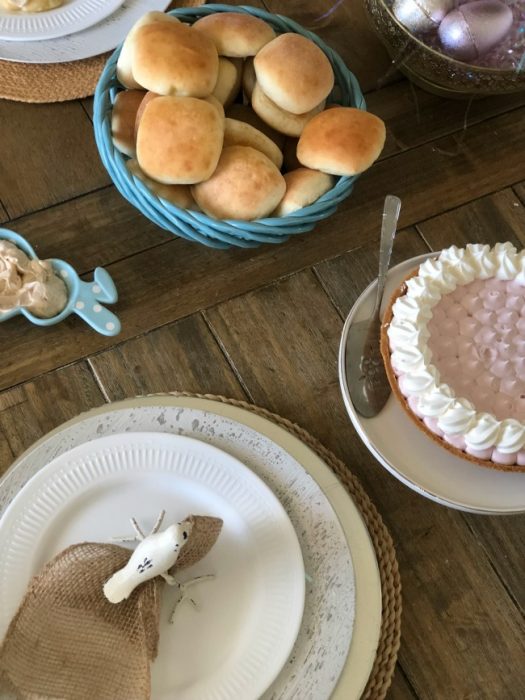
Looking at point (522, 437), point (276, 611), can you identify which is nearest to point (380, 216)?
point (522, 437)

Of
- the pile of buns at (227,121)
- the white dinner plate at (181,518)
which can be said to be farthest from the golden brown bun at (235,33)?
the white dinner plate at (181,518)

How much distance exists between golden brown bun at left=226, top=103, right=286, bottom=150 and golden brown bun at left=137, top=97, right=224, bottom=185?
0.11 m

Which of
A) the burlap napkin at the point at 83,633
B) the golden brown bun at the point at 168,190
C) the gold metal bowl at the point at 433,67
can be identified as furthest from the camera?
the gold metal bowl at the point at 433,67

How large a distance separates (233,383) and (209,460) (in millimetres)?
127

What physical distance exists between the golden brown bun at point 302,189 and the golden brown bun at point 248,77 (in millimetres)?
141

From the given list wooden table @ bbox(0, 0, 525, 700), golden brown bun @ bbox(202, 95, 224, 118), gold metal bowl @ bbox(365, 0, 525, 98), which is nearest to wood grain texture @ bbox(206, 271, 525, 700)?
wooden table @ bbox(0, 0, 525, 700)

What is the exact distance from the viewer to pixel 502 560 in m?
0.75

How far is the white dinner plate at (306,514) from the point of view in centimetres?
64

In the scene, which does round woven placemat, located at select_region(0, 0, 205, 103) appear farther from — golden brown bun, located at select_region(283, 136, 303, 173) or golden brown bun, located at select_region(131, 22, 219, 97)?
golden brown bun, located at select_region(283, 136, 303, 173)

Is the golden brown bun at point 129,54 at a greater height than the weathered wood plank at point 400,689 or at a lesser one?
greater

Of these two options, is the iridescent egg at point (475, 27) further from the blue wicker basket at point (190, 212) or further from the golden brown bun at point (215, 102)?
the golden brown bun at point (215, 102)

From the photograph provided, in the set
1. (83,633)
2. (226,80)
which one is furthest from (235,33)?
(83,633)

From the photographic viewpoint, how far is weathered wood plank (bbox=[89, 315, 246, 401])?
0.79 metres

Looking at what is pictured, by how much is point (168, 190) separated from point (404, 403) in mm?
335
